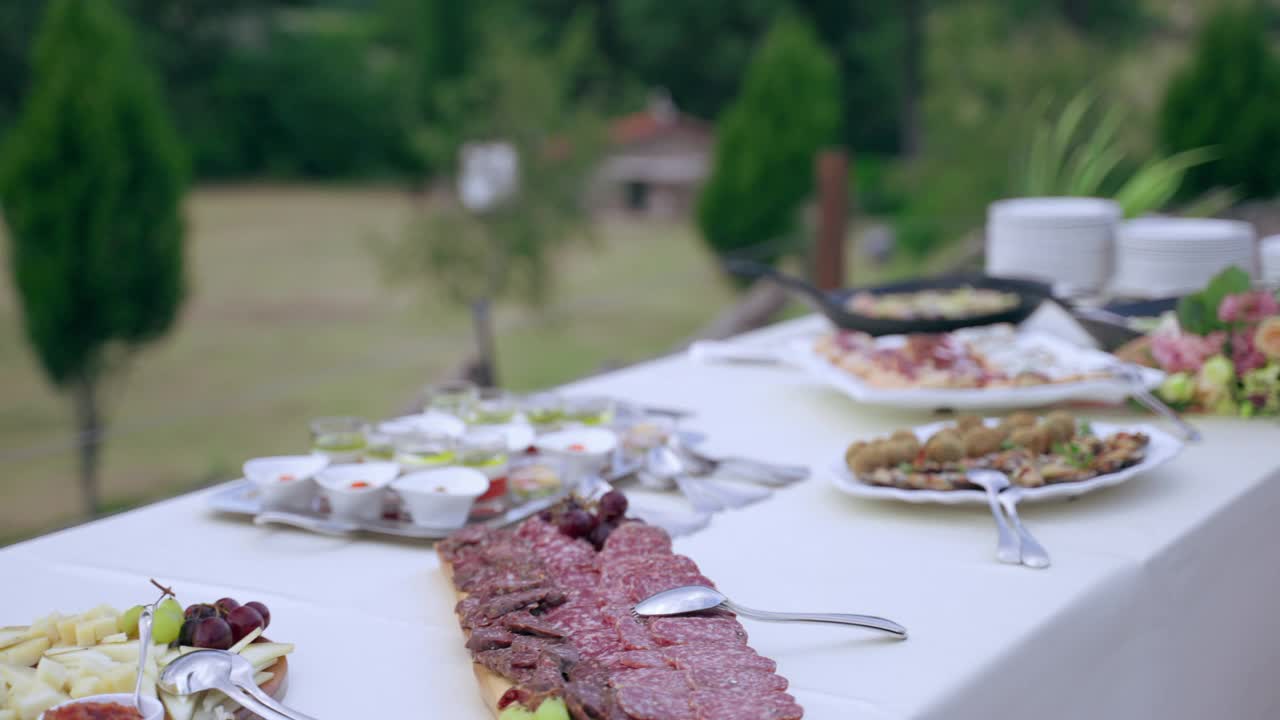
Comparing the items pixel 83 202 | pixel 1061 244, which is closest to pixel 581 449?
pixel 1061 244

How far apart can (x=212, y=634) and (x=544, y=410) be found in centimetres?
84

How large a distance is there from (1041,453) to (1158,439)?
0.20 m

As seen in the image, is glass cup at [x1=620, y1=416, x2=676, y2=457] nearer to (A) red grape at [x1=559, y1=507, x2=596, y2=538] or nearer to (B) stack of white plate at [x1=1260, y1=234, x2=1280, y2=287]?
(A) red grape at [x1=559, y1=507, x2=596, y2=538]

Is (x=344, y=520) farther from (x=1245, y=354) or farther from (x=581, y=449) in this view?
(x=1245, y=354)

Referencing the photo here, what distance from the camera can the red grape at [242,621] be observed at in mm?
1135

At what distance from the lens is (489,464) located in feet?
5.30

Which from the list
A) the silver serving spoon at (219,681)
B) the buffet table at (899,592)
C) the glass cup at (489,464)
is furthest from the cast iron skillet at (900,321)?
the silver serving spoon at (219,681)

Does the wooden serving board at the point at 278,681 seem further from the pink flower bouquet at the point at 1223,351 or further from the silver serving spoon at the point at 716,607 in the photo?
the pink flower bouquet at the point at 1223,351

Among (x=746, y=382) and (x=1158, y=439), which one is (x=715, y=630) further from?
(x=746, y=382)

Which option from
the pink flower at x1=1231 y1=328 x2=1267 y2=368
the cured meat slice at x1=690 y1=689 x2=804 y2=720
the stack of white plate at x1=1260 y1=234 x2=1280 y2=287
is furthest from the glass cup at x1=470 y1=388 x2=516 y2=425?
the stack of white plate at x1=1260 y1=234 x2=1280 y2=287

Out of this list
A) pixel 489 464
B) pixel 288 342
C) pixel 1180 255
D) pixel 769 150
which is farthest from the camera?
pixel 288 342

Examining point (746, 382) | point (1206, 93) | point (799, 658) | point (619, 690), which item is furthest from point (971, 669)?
point (1206, 93)

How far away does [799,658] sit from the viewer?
121cm

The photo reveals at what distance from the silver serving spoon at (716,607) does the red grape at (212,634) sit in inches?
14.5
